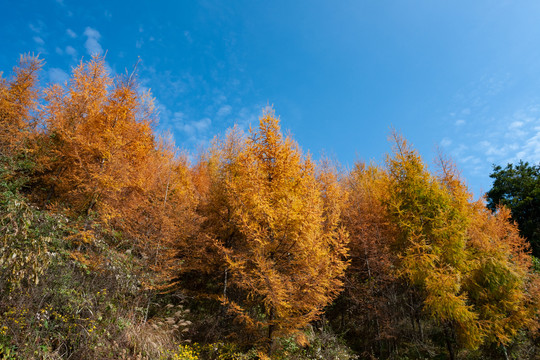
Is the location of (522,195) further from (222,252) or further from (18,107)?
(18,107)

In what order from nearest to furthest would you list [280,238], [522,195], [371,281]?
[280,238]
[371,281]
[522,195]

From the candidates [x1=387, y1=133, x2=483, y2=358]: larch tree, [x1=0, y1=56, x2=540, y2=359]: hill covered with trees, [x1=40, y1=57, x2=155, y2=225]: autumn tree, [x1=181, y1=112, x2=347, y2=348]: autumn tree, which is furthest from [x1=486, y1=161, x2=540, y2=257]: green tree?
[x1=40, y1=57, x2=155, y2=225]: autumn tree

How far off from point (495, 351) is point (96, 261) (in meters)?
15.7

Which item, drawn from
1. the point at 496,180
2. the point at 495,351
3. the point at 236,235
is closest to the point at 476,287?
the point at 495,351

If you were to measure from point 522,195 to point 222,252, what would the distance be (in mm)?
29090

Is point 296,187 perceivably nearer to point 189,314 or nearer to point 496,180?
point 189,314

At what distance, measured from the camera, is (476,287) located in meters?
10.2

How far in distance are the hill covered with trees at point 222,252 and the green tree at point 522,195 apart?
12275 mm

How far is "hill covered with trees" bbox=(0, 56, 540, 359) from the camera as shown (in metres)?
5.97

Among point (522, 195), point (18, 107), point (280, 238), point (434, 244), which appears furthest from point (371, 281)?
point (522, 195)

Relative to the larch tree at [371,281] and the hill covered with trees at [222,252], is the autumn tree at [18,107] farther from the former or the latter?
the larch tree at [371,281]

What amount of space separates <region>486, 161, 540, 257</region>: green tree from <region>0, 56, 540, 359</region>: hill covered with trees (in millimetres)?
12275

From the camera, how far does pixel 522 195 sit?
76.9 feet

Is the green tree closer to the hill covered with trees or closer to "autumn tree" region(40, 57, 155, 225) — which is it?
the hill covered with trees
